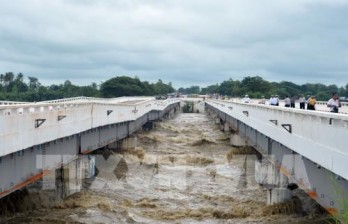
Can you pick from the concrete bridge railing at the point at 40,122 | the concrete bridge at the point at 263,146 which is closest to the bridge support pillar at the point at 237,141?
the concrete bridge at the point at 263,146

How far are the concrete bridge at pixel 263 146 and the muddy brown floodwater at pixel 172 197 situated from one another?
1.26 meters

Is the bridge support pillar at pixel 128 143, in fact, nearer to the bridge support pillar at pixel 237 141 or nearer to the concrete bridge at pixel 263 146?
the bridge support pillar at pixel 237 141

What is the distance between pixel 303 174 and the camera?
16719 millimetres

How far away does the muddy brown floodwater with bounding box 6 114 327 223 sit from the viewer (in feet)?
67.3

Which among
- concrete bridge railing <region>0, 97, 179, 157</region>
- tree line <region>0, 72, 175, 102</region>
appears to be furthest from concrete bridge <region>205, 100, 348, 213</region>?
tree line <region>0, 72, 175, 102</region>

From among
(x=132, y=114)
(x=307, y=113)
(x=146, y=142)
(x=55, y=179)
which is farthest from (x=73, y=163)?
(x=146, y=142)

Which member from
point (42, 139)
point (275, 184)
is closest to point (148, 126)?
point (275, 184)

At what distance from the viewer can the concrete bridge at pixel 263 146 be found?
13086mm

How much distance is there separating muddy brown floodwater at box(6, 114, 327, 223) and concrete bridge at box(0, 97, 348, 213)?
1.26 m

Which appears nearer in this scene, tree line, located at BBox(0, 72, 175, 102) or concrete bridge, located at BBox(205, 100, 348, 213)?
concrete bridge, located at BBox(205, 100, 348, 213)

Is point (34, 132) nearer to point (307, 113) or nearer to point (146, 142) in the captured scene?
point (307, 113)

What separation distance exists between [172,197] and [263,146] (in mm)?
5889

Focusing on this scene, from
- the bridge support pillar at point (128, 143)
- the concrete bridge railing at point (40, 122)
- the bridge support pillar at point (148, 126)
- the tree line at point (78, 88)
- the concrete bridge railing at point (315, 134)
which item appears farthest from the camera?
the tree line at point (78, 88)

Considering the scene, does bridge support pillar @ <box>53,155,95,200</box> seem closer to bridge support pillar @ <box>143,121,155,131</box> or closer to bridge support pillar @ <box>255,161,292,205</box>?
bridge support pillar @ <box>255,161,292,205</box>
